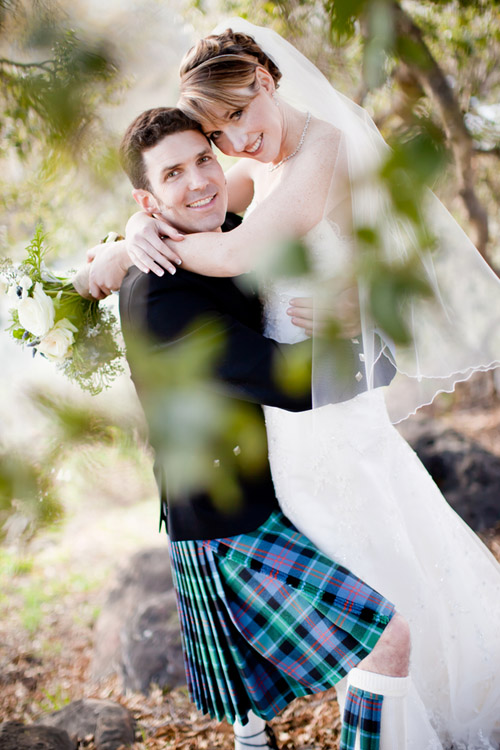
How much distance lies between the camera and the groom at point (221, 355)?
1.57 meters

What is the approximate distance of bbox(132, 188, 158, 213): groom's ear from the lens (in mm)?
1971

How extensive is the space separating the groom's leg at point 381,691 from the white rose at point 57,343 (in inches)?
48.2

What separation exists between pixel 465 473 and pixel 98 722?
2.68 meters

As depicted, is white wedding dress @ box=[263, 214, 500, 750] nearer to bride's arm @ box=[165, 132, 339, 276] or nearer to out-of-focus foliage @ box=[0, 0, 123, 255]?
bride's arm @ box=[165, 132, 339, 276]

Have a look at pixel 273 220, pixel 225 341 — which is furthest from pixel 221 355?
pixel 273 220

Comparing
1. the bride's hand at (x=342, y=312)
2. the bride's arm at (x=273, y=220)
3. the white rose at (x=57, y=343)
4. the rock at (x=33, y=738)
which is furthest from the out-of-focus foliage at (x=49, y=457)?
the rock at (x=33, y=738)

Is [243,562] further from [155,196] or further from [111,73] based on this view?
[111,73]

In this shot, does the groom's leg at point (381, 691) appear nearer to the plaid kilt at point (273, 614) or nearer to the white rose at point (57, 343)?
the plaid kilt at point (273, 614)

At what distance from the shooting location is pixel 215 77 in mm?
1774

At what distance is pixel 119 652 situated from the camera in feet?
11.8

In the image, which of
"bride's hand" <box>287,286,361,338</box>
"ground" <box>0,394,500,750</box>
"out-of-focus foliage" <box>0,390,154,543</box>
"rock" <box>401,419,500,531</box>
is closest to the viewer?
"bride's hand" <box>287,286,361,338</box>

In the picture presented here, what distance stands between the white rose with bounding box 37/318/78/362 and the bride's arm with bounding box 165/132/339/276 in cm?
41

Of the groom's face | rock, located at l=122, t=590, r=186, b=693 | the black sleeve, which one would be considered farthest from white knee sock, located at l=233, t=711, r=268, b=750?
the groom's face

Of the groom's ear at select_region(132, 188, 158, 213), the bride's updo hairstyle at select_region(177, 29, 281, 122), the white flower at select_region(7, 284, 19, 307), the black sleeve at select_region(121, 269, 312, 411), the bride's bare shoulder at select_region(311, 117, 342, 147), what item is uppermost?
the bride's updo hairstyle at select_region(177, 29, 281, 122)
